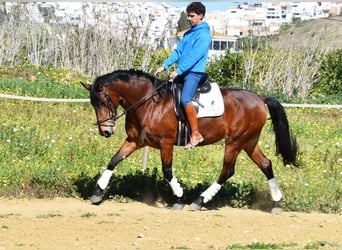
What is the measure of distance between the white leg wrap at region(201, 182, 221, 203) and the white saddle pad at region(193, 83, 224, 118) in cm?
93

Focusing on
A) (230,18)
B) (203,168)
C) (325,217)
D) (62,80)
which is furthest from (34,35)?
(325,217)

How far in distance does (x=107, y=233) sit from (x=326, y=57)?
1428 cm

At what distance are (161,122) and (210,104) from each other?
667mm

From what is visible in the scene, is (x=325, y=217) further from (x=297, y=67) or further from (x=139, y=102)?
(x=297, y=67)

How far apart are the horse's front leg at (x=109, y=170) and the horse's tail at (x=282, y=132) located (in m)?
1.96

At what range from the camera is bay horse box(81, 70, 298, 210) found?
8.95 m

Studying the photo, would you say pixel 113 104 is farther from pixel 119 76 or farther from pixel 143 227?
pixel 143 227

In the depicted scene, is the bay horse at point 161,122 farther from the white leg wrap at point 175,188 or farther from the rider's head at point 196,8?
the rider's head at point 196,8

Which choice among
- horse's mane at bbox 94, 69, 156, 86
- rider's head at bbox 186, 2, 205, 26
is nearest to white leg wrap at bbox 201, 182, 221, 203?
horse's mane at bbox 94, 69, 156, 86

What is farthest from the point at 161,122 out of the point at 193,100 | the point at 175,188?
the point at 175,188

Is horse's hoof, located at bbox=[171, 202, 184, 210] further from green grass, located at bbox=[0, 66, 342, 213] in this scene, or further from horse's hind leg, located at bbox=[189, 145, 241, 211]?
green grass, located at bbox=[0, 66, 342, 213]

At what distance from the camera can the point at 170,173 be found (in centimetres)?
910

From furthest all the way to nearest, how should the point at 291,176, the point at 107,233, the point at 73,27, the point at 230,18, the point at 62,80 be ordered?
the point at 230,18 < the point at 73,27 < the point at 62,80 < the point at 291,176 < the point at 107,233

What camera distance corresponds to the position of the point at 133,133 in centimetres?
912
